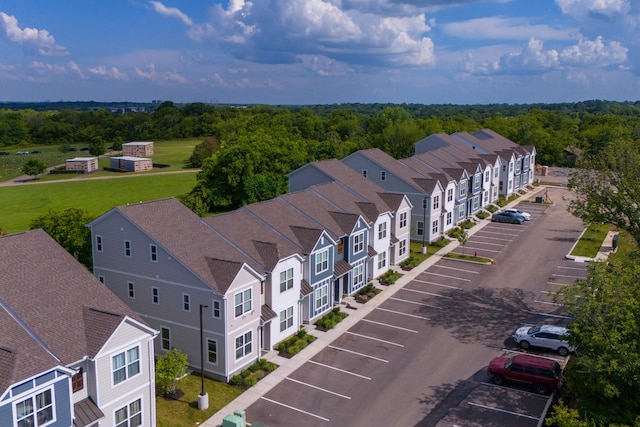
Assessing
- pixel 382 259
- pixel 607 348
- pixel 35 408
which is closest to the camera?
→ pixel 35 408

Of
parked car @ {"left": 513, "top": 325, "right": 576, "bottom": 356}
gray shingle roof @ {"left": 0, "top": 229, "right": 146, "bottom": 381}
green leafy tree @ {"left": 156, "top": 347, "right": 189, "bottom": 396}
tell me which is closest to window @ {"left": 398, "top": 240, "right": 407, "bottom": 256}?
parked car @ {"left": 513, "top": 325, "right": 576, "bottom": 356}

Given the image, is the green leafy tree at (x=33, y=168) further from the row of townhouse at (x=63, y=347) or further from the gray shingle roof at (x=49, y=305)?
the gray shingle roof at (x=49, y=305)

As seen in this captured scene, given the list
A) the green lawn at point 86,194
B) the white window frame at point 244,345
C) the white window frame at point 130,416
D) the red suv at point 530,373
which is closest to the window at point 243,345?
the white window frame at point 244,345

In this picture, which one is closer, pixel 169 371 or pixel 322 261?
pixel 169 371

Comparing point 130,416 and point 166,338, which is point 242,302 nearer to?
point 166,338

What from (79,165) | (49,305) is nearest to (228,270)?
(49,305)

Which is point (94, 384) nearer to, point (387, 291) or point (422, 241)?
point (387, 291)

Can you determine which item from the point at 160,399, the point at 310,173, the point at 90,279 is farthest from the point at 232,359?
the point at 310,173
